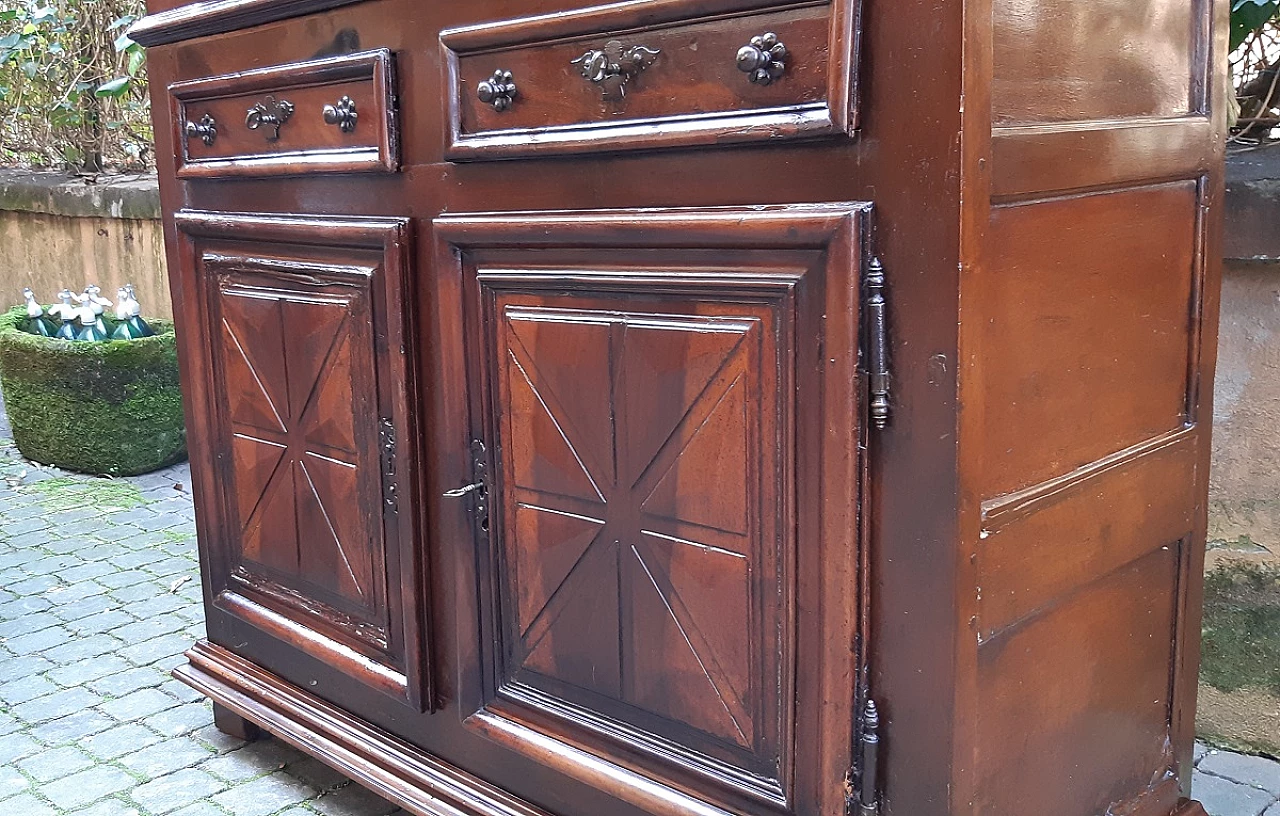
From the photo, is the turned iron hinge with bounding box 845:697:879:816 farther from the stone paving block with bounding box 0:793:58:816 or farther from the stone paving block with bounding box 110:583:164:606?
the stone paving block with bounding box 110:583:164:606

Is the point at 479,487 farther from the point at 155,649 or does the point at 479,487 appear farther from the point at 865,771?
the point at 155,649

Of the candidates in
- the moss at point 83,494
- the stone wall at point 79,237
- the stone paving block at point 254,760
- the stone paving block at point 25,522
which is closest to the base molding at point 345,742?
the stone paving block at point 254,760

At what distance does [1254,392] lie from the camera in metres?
2.31

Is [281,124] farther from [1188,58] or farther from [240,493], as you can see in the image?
[1188,58]

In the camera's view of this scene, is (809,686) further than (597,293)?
No

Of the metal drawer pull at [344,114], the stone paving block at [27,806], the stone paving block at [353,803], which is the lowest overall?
the stone paving block at [353,803]

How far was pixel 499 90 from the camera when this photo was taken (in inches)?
64.6

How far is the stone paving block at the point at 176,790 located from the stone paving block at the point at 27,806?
16 centimetres

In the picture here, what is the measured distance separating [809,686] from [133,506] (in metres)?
3.64

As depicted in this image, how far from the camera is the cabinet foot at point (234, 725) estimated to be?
8.14 ft

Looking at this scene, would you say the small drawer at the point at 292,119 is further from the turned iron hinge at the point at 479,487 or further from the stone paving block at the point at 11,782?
the stone paving block at the point at 11,782

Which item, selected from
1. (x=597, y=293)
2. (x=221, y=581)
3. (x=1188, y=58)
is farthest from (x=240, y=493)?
(x=1188, y=58)

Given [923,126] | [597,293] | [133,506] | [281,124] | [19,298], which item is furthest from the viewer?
[19,298]

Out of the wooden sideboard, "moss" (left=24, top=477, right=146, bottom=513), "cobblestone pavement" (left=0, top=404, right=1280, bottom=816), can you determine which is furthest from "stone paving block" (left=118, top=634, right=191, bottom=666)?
"moss" (left=24, top=477, right=146, bottom=513)
